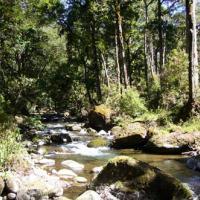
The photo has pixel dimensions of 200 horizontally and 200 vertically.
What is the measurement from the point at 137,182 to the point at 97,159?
6112 mm

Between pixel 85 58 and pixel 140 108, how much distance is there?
76.4 ft

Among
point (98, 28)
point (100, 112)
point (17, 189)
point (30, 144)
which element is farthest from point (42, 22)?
point (17, 189)

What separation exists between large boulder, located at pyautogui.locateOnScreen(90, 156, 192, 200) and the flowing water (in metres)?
1.19

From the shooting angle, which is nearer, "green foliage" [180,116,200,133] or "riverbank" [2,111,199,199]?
"riverbank" [2,111,199,199]

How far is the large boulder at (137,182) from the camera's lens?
9.93 m

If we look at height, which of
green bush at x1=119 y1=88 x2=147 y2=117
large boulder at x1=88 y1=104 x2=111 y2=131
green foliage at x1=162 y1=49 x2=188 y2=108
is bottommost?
large boulder at x1=88 y1=104 x2=111 y2=131

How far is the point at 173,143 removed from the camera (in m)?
17.1

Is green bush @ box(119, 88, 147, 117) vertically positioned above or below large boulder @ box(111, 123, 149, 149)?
above

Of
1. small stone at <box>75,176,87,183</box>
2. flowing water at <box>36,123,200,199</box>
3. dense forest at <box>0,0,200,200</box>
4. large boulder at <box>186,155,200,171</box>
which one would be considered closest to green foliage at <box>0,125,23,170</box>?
dense forest at <box>0,0,200,200</box>

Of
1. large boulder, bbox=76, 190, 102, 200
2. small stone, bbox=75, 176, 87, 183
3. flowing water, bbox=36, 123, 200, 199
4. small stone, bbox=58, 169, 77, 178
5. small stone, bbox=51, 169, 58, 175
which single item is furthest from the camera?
small stone, bbox=51, 169, 58, 175

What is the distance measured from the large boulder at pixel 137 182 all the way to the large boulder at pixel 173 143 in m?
6.37

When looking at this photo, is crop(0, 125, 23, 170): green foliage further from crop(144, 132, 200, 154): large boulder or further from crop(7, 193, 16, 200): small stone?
crop(144, 132, 200, 154): large boulder

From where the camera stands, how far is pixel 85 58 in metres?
48.0

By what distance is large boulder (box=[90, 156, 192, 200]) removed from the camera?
993cm
